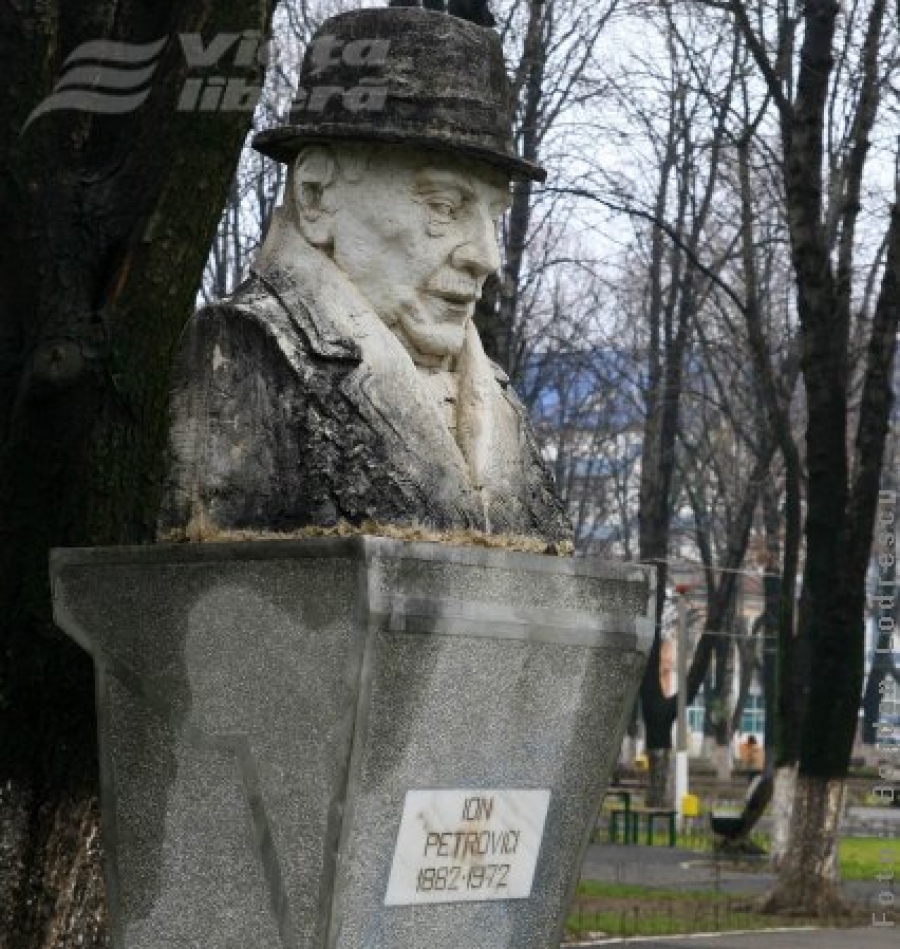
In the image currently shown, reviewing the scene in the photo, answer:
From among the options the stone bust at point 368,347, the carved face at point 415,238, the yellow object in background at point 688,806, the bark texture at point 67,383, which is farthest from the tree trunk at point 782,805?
the carved face at point 415,238

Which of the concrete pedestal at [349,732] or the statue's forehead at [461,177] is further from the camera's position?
the statue's forehead at [461,177]

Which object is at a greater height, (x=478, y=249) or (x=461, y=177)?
(x=461, y=177)

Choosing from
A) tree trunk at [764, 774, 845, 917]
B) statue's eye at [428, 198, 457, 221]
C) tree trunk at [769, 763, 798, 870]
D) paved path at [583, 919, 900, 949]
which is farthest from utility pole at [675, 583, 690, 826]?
statue's eye at [428, 198, 457, 221]

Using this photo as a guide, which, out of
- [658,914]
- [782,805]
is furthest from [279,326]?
[782,805]

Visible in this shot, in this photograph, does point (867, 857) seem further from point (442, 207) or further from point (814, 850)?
point (442, 207)

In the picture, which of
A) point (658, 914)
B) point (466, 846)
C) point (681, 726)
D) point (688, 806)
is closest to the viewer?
point (466, 846)

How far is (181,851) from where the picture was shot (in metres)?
5.30

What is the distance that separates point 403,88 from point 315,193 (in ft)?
1.18

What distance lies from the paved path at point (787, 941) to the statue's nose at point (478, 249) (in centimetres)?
785

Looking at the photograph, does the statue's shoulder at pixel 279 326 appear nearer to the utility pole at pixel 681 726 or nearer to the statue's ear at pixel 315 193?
the statue's ear at pixel 315 193

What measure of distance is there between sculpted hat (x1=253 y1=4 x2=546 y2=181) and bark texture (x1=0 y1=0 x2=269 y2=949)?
3.34ft

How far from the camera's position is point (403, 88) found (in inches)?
214

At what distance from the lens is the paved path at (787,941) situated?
1273 cm

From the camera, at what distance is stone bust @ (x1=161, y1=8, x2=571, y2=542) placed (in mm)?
5219
